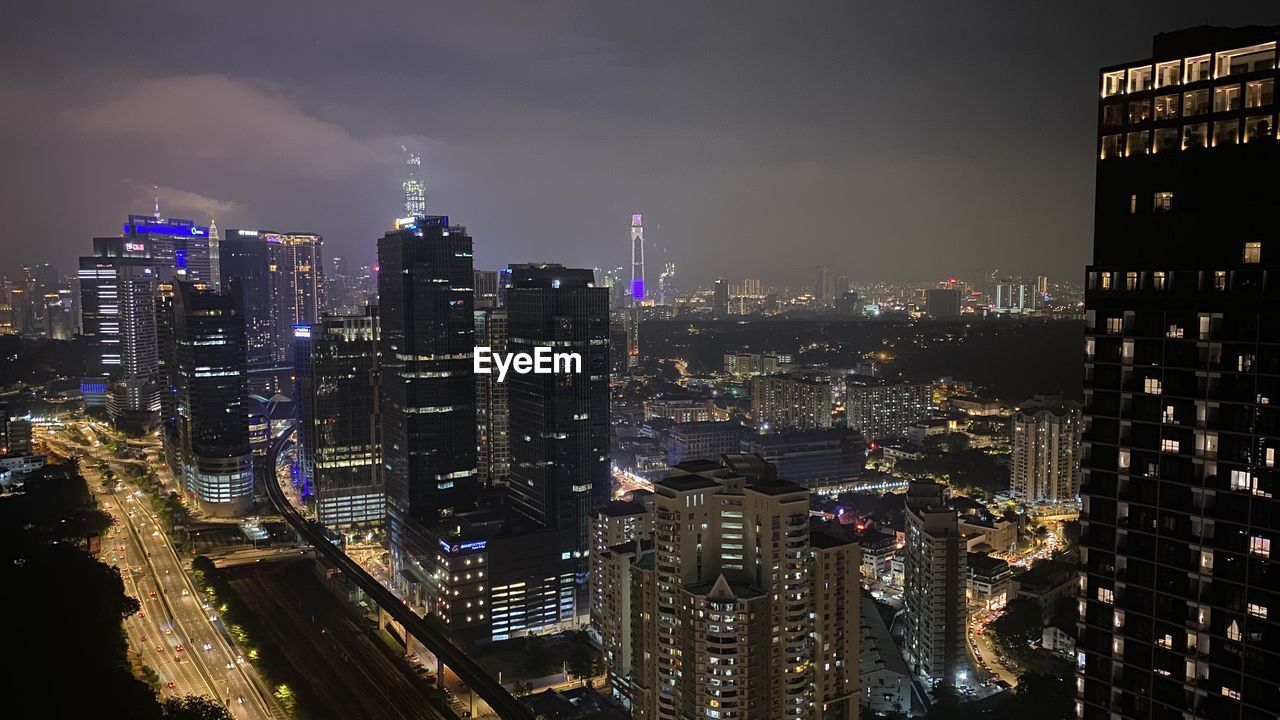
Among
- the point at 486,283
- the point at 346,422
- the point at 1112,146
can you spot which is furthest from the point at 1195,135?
the point at 486,283

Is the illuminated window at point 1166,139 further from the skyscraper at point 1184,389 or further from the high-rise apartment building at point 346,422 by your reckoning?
the high-rise apartment building at point 346,422

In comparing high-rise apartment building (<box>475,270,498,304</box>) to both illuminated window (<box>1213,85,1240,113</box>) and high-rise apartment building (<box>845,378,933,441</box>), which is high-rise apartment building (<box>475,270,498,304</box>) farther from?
illuminated window (<box>1213,85,1240,113</box>)

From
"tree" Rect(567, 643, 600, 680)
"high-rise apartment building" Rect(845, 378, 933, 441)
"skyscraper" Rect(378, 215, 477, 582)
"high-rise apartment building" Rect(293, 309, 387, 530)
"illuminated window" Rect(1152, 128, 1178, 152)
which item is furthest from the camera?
"high-rise apartment building" Rect(845, 378, 933, 441)

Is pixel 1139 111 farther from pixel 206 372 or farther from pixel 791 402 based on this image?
pixel 791 402

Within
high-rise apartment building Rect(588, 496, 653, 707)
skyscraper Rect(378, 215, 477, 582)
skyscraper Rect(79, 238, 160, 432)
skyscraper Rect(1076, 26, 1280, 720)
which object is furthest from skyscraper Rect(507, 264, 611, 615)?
skyscraper Rect(79, 238, 160, 432)

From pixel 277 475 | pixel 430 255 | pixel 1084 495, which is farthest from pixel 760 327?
pixel 1084 495

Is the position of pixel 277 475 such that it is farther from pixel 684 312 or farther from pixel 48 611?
pixel 684 312

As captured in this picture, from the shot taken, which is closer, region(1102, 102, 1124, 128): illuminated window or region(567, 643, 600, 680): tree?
region(1102, 102, 1124, 128): illuminated window

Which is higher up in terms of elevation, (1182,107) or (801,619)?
(1182,107)

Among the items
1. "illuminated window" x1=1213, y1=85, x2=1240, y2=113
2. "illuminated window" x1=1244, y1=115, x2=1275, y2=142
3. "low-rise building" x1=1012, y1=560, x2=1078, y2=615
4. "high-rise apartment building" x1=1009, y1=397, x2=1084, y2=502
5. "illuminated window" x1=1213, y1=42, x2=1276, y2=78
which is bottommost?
"low-rise building" x1=1012, y1=560, x2=1078, y2=615
